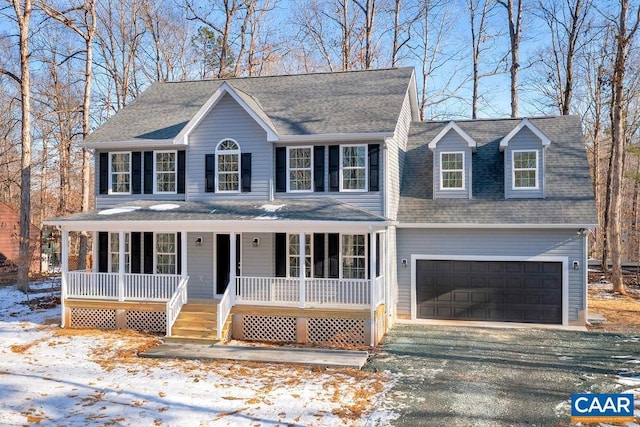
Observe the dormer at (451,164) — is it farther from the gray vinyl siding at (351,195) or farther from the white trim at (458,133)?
the gray vinyl siding at (351,195)

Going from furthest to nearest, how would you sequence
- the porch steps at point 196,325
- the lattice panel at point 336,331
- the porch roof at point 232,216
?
1. the lattice panel at point 336,331
2. the porch roof at point 232,216
3. the porch steps at point 196,325

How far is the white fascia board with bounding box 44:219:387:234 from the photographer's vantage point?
44.2 feet

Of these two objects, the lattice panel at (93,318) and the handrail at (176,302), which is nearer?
the handrail at (176,302)

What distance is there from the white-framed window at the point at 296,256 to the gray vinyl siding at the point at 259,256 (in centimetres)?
52

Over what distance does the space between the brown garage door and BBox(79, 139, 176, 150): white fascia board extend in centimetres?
880

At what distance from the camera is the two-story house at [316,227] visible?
14.5 metres

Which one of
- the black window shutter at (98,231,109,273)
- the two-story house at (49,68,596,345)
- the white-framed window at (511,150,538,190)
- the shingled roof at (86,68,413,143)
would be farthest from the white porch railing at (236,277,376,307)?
the white-framed window at (511,150,538,190)

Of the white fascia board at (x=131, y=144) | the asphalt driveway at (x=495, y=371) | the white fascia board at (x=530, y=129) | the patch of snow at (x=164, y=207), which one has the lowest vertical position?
the asphalt driveway at (x=495, y=371)

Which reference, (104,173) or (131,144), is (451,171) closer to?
(131,144)

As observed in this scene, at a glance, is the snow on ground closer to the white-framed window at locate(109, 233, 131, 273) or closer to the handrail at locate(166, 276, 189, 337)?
the handrail at locate(166, 276, 189, 337)

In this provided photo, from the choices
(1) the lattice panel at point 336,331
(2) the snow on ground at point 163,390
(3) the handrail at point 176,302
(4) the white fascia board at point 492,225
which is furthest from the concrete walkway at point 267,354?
(4) the white fascia board at point 492,225

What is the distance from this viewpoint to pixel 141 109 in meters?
Answer: 19.1

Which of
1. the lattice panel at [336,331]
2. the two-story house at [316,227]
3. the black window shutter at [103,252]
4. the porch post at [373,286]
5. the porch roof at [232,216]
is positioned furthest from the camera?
the black window shutter at [103,252]

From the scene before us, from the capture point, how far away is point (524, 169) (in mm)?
16656
